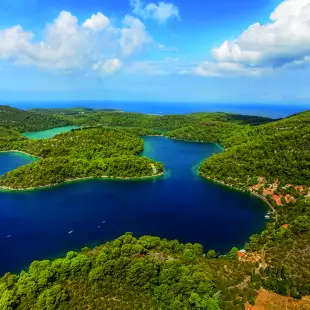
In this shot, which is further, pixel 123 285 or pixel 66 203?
pixel 66 203

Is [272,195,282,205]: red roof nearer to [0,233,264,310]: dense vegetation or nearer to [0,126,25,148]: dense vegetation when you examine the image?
[0,233,264,310]: dense vegetation

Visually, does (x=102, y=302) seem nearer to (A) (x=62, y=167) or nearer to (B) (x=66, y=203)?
(B) (x=66, y=203)

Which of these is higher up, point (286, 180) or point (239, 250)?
point (286, 180)

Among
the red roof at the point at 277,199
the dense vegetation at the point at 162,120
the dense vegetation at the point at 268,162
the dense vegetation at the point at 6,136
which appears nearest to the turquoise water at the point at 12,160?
the dense vegetation at the point at 6,136

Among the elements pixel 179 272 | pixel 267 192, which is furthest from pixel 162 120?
pixel 179 272

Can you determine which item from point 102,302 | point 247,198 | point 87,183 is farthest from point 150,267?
point 87,183

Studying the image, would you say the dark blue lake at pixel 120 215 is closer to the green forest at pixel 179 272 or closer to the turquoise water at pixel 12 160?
the green forest at pixel 179 272
